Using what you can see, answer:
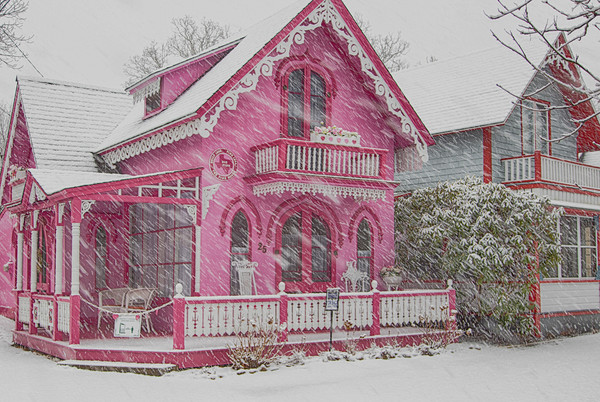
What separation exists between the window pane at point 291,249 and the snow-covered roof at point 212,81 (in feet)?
11.5

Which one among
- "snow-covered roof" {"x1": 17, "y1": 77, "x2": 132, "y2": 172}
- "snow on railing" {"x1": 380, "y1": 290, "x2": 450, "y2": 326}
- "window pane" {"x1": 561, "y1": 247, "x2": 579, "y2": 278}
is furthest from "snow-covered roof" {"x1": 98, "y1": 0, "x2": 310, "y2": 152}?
"window pane" {"x1": 561, "y1": 247, "x2": 579, "y2": 278}

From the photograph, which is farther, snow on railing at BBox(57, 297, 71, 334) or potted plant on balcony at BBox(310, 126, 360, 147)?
potted plant on balcony at BBox(310, 126, 360, 147)

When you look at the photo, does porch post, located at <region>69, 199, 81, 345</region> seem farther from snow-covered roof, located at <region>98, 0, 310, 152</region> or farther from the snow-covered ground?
snow-covered roof, located at <region>98, 0, 310, 152</region>

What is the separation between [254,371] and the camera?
12.4 metres

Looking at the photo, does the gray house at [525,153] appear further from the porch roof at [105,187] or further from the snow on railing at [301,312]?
the porch roof at [105,187]

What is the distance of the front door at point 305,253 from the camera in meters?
16.4

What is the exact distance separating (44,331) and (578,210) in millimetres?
14172

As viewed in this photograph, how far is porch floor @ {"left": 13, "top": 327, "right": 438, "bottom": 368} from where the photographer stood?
1260cm

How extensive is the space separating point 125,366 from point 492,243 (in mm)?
8300

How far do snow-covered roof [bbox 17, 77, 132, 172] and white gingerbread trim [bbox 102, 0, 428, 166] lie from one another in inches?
72.8

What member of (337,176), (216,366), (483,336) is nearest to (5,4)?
Answer: (337,176)

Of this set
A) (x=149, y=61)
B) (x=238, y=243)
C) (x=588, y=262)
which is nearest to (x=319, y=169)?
(x=238, y=243)

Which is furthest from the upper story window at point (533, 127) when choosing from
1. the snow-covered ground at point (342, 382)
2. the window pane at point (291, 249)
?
the snow-covered ground at point (342, 382)

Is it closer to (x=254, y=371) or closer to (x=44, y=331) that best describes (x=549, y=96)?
(x=254, y=371)
